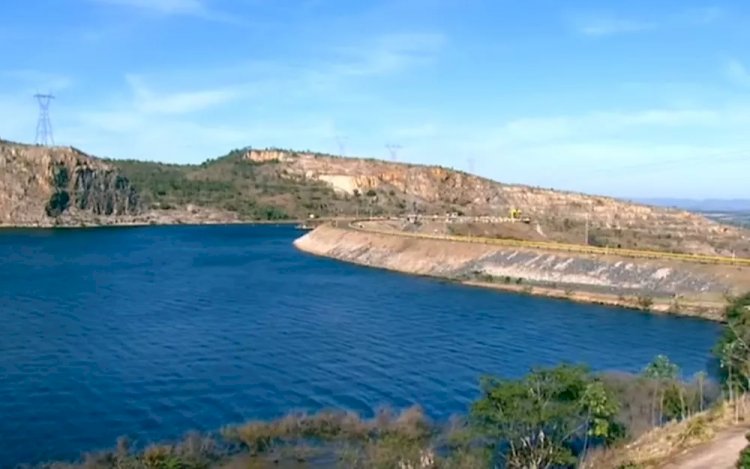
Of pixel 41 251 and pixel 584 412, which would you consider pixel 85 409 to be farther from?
pixel 41 251

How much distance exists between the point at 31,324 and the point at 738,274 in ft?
149

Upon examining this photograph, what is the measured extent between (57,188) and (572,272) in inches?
4019

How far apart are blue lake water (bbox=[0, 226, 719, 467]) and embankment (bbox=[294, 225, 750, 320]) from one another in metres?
2.94

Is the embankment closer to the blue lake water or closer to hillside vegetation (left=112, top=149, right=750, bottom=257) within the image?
the blue lake water

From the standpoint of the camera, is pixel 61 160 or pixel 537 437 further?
pixel 61 160

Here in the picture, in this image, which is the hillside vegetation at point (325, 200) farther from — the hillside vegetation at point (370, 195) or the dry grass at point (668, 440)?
the dry grass at point (668, 440)

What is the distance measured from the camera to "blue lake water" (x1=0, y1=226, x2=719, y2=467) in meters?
26.6

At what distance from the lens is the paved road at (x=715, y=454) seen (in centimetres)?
1902

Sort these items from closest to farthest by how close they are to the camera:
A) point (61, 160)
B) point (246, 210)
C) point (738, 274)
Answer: point (738, 274), point (61, 160), point (246, 210)

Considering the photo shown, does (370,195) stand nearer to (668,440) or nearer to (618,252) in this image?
(618,252)

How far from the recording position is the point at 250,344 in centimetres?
3725

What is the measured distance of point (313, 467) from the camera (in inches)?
843

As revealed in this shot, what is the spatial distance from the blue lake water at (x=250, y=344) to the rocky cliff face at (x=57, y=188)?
217ft

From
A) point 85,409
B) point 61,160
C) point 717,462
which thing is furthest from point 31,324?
point 61,160
